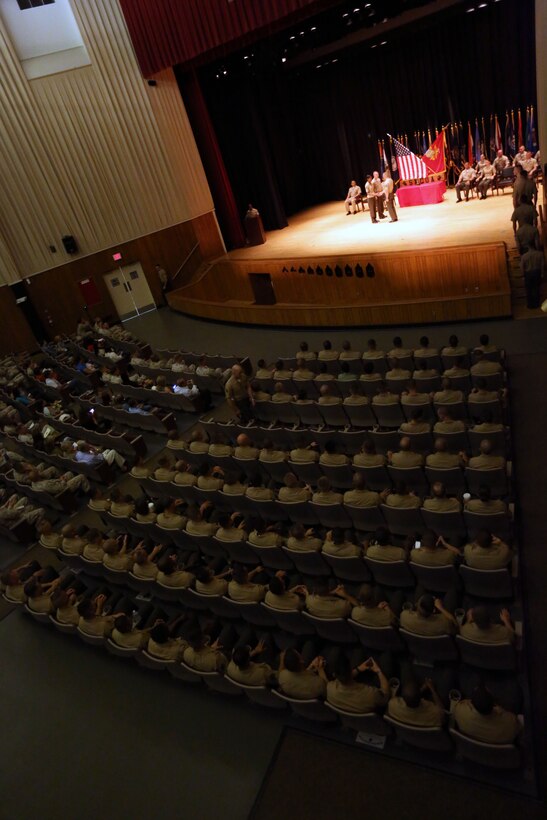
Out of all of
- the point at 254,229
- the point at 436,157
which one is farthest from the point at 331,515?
the point at 436,157

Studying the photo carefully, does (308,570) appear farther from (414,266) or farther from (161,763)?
(414,266)

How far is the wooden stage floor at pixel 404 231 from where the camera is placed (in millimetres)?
10750

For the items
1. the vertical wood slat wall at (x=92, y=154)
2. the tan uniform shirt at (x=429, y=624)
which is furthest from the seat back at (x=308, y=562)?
the vertical wood slat wall at (x=92, y=154)

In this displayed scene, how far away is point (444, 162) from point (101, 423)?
1266cm

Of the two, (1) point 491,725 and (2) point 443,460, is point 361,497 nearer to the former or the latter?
(2) point 443,460

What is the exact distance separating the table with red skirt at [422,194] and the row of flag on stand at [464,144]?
953mm

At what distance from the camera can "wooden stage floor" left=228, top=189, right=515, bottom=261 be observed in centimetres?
1075

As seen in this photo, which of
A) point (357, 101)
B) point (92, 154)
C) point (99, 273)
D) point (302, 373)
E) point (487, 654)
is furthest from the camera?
point (357, 101)

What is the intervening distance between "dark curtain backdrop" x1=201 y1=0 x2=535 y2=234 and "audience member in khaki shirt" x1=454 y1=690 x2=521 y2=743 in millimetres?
17015

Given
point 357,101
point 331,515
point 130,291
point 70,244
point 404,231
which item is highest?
point 357,101

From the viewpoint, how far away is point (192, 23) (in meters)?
12.1

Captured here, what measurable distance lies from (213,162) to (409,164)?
5977 millimetres

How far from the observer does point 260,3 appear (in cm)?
1067

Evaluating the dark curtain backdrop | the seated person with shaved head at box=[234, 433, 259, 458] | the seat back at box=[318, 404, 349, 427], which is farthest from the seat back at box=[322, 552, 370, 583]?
the dark curtain backdrop
